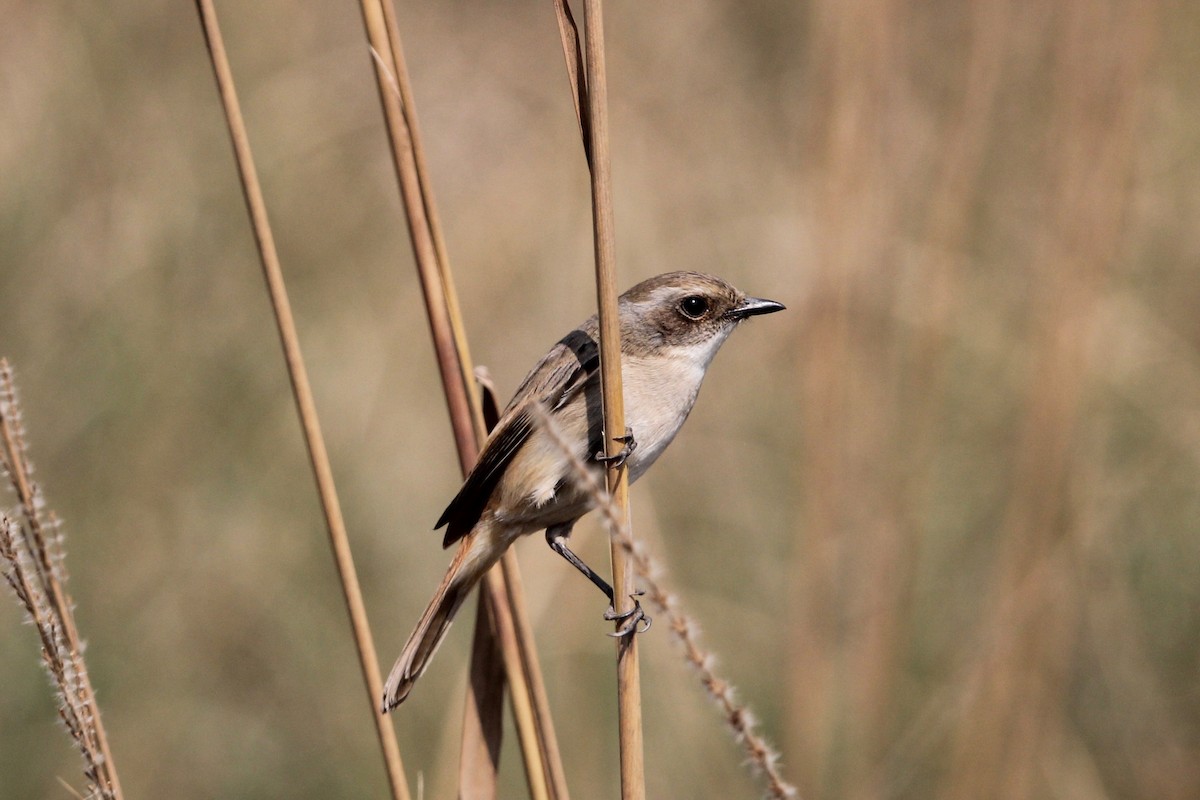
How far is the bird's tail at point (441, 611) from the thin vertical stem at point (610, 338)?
0.54m

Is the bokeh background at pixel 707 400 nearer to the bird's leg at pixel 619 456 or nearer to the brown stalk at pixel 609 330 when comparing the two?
the bird's leg at pixel 619 456

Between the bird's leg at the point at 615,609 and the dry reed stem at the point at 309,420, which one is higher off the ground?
the dry reed stem at the point at 309,420

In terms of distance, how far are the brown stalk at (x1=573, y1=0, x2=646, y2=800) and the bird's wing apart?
0.69 meters

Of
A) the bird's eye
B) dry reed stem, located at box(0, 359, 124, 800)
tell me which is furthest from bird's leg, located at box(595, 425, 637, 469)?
dry reed stem, located at box(0, 359, 124, 800)

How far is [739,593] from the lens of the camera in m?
5.21

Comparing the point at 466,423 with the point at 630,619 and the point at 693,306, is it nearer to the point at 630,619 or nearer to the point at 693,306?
the point at 630,619

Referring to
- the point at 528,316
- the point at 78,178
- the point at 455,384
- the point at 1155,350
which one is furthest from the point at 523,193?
the point at 455,384

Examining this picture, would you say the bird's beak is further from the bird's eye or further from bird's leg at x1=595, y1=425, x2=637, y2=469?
bird's leg at x1=595, y1=425, x2=637, y2=469

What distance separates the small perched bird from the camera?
2500 mm

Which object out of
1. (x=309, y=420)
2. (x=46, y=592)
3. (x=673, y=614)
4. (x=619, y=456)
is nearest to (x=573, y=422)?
(x=619, y=456)

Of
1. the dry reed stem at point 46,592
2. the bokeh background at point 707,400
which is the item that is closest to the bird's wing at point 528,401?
the bokeh background at point 707,400

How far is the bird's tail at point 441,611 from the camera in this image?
7.75 feet

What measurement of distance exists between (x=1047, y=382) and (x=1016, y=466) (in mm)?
269

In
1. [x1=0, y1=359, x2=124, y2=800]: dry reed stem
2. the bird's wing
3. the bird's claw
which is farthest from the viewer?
the bird's wing
